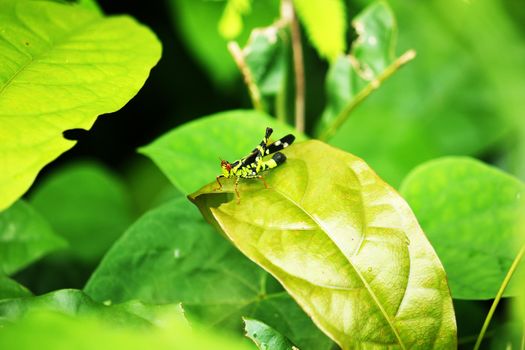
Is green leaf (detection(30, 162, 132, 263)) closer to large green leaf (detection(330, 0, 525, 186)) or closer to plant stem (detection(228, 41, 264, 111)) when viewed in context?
plant stem (detection(228, 41, 264, 111))

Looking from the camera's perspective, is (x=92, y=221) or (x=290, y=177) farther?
(x=92, y=221)

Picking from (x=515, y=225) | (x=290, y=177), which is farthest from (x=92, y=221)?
(x=515, y=225)

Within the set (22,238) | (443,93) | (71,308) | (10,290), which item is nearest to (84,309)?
(71,308)

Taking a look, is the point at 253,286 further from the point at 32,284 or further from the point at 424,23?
the point at 424,23

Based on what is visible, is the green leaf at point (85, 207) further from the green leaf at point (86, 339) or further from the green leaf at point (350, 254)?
the green leaf at point (86, 339)

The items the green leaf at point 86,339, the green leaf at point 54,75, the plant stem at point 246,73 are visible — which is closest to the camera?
the green leaf at point 86,339

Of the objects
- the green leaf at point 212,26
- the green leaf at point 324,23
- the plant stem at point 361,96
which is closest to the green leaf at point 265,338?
the plant stem at point 361,96

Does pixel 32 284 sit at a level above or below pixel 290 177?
below
